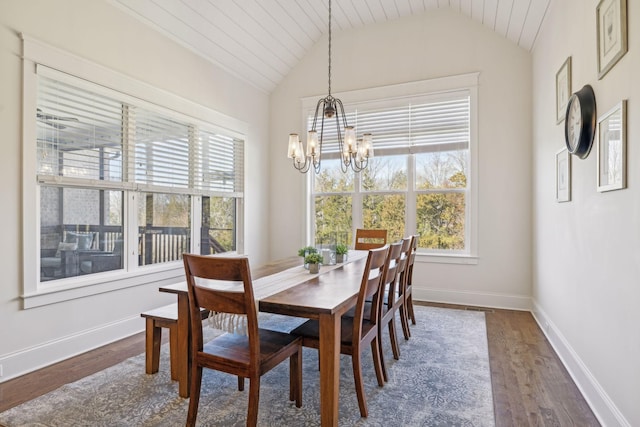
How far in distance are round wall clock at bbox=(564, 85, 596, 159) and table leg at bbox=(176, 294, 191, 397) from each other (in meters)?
2.72

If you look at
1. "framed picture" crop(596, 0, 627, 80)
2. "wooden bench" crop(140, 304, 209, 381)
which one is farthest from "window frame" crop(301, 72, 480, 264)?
"wooden bench" crop(140, 304, 209, 381)

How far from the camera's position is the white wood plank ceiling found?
11.8 feet

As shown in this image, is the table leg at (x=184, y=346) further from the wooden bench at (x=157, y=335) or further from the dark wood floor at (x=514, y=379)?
the dark wood floor at (x=514, y=379)

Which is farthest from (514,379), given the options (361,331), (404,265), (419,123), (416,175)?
(419,123)

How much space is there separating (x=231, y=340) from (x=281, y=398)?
1.76 feet

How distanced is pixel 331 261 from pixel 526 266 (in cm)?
259

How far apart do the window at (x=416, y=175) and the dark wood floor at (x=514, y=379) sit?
1.56 meters

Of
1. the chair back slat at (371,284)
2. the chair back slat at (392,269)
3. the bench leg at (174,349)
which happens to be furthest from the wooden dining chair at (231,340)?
the chair back slat at (392,269)

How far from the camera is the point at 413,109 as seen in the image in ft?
15.6

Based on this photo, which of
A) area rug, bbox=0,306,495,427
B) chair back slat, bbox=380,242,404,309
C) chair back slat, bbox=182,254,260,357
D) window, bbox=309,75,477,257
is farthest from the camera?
window, bbox=309,75,477,257

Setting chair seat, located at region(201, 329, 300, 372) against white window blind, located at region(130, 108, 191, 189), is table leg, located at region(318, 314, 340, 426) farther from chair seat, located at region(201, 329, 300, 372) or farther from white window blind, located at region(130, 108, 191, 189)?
white window blind, located at region(130, 108, 191, 189)

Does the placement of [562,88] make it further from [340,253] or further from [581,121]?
[340,253]

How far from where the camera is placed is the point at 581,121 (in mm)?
2350

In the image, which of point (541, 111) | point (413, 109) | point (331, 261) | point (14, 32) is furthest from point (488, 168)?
point (14, 32)
